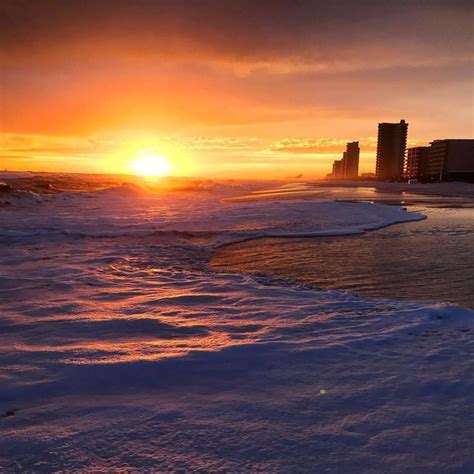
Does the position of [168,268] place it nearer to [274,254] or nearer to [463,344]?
[274,254]

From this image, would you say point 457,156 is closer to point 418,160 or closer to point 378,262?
point 418,160

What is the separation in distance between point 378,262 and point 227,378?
5466 mm

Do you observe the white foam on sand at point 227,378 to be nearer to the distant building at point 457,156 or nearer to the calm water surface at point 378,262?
the calm water surface at point 378,262

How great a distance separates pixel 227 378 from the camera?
3225 mm

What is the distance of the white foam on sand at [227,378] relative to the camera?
230 cm

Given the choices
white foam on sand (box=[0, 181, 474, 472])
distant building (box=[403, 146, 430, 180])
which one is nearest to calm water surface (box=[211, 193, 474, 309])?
white foam on sand (box=[0, 181, 474, 472])

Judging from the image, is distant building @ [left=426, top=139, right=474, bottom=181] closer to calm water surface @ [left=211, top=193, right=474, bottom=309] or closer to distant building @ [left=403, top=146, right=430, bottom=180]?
distant building @ [left=403, top=146, right=430, bottom=180]

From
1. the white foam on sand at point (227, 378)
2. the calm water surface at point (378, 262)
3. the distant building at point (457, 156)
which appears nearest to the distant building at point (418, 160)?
the distant building at point (457, 156)

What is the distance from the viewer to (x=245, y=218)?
52.8ft

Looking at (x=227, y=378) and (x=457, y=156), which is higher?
(x=457, y=156)

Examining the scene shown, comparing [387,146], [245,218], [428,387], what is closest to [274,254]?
[428,387]

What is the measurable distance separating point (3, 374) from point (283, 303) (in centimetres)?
322

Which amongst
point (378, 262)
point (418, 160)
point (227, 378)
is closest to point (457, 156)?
point (418, 160)

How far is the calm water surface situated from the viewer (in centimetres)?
600
